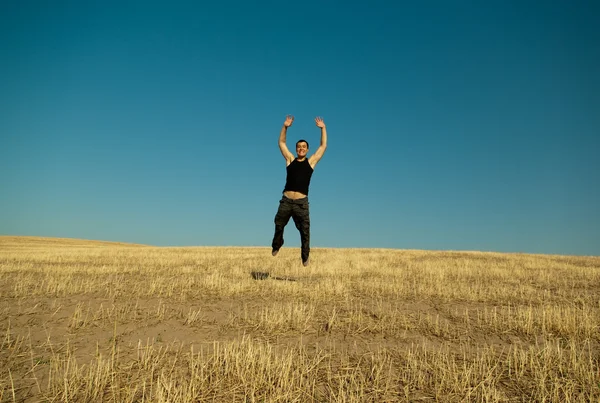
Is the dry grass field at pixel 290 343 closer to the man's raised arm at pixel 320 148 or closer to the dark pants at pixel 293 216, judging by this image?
the dark pants at pixel 293 216

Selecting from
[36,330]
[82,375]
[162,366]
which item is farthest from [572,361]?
[36,330]

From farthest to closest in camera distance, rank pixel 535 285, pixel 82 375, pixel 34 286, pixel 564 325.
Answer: pixel 535 285, pixel 34 286, pixel 564 325, pixel 82 375

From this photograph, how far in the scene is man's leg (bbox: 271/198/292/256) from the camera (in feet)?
30.7

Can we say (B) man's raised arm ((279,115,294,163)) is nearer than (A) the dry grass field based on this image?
No

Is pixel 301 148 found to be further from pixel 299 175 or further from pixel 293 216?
pixel 293 216

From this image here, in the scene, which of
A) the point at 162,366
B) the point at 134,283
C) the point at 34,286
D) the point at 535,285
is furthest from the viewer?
the point at 535,285

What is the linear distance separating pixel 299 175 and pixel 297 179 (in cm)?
11

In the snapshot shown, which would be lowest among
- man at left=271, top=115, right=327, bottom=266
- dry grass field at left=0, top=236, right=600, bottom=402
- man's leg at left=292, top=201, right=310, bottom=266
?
dry grass field at left=0, top=236, right=600, bottom=402

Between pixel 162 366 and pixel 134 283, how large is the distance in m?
6.70

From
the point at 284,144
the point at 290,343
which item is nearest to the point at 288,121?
the point at 284,144

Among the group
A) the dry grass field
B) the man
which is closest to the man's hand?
the man

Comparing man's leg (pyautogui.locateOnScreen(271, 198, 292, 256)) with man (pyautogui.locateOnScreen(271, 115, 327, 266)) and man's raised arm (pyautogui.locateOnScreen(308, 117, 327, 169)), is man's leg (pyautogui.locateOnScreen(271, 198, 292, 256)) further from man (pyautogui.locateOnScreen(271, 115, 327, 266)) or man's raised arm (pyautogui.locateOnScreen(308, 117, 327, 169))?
man's raised arm (pyautogui.locateOnScreen(308, 117, 327, 169))

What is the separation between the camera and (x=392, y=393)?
389 cm

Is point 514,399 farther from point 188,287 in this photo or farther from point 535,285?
point 535,285
